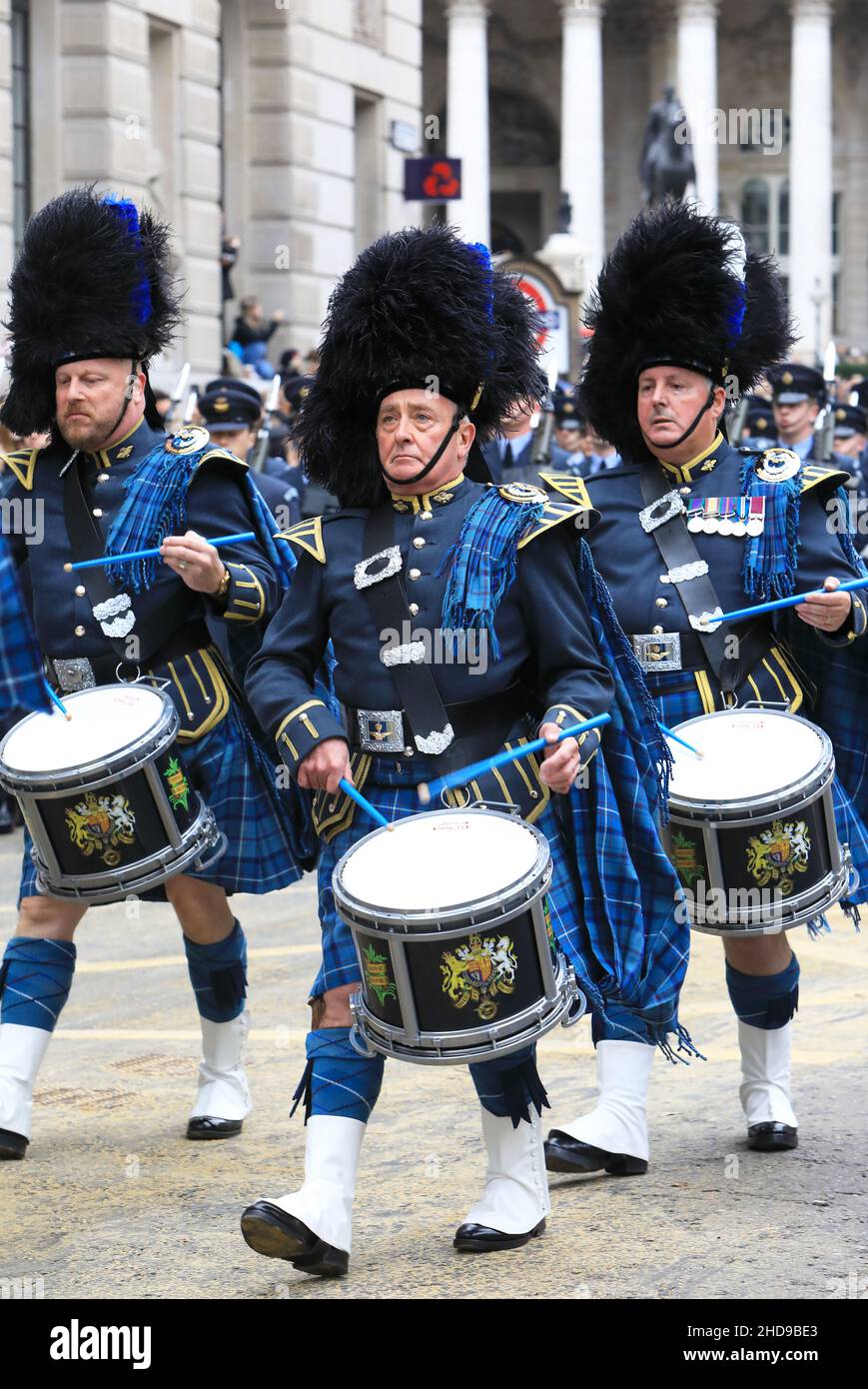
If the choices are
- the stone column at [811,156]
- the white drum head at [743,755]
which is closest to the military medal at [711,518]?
the white drum head at [743,755]

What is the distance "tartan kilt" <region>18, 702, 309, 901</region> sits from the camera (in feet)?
17.1

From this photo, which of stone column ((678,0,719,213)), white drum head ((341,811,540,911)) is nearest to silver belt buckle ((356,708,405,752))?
white drum head ((341,811,540,911))

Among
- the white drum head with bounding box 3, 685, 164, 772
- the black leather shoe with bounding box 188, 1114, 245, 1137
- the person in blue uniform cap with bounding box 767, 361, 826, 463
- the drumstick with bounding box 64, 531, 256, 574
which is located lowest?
the black leather shoe with bounding box 188, 1114, 245, 1137

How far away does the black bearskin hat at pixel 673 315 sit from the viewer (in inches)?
208

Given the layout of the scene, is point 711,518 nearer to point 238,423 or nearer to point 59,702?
point 59,702

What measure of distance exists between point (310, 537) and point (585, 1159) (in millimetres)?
→ 1464

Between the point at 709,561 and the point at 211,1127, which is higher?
the point at 709,561

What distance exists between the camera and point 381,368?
4418 mm

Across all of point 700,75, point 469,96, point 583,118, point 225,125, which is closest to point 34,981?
point 225,125

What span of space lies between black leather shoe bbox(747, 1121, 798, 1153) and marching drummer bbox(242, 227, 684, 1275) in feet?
2.75

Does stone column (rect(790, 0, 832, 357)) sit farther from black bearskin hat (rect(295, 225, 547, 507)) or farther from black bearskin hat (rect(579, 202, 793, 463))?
black bearskin hat (rect(295, 225, 547, 507))

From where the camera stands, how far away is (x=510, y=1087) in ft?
14.3

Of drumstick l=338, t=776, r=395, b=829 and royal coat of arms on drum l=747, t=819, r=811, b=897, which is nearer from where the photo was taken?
drumstick l=338, t=776, r=395, b=829
